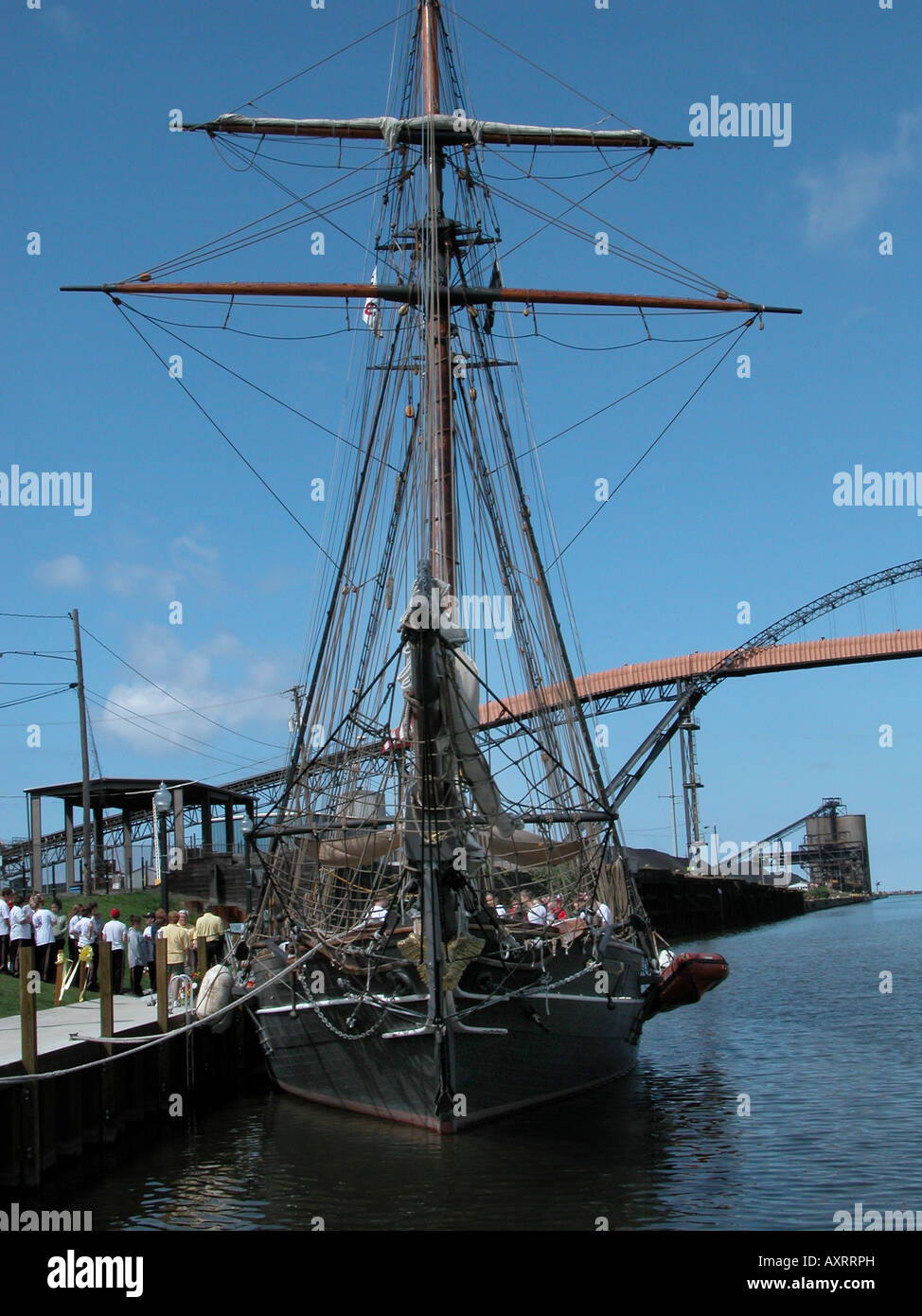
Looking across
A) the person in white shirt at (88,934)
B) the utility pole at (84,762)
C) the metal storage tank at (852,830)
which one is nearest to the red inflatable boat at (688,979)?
the person in white shirt at (88,934)

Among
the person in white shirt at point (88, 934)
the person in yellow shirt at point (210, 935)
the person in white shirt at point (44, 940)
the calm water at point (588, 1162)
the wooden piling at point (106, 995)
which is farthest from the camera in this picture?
the person in yellow shirt at point (210, 935)

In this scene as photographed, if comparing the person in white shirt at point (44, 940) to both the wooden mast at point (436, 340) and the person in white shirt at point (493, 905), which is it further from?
the wooden mast at point (436, 340)

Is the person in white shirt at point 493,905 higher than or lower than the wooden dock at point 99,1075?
higher

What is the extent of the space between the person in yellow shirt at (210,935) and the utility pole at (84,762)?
1163 centimetres

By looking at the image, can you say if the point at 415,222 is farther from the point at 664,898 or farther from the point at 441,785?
the point at 664,898

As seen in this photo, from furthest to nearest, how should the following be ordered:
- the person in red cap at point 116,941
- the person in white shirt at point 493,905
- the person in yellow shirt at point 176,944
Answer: the person in red cap at point 116,941, the person in yellow shirt at point 176,944, the person in white shirt at point 493,905

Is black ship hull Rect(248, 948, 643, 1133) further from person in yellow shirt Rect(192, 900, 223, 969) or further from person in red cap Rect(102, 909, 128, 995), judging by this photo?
person in yellow shirt Rect(192, 900, 223, 969)

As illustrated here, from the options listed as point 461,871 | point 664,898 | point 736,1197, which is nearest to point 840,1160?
point 736,1197

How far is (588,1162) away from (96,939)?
10636 millimetres

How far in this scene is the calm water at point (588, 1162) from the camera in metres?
12.8

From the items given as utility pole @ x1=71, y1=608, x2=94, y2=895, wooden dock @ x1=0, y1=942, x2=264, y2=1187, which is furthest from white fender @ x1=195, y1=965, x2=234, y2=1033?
utility pole @ x1=71, y1=608, x2=94, y2=895

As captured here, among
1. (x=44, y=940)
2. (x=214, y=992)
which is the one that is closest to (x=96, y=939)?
(x=44, y=940)

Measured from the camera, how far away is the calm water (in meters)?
12.8

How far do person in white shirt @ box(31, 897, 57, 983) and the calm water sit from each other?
449cm
